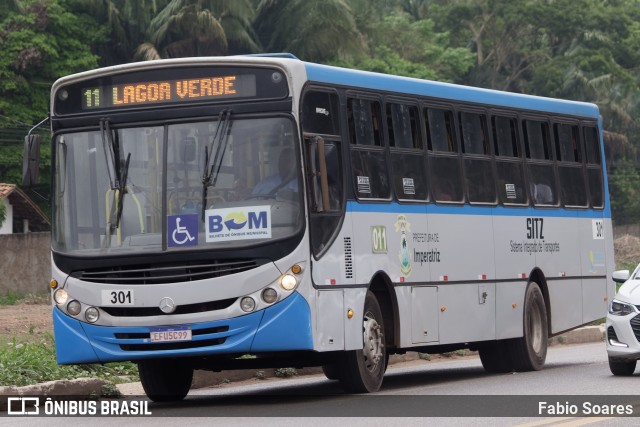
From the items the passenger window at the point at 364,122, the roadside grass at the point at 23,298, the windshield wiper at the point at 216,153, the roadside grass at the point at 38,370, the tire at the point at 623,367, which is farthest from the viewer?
the roadside grass at the point at 23,298

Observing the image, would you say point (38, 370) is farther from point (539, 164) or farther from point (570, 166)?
point (570, 166)

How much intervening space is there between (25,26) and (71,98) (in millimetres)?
41001

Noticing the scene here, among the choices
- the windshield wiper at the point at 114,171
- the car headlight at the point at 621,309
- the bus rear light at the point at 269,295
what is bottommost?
the car headlight at the point at 621,309

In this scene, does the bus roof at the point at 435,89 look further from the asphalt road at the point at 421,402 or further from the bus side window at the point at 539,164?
the asphalt road at the point at 421,402

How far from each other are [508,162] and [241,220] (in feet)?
20.0

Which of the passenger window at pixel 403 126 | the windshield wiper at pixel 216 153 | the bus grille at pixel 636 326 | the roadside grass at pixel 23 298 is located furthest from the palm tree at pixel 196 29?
the windshield wiper at pixel 216 153

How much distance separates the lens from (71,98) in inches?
576

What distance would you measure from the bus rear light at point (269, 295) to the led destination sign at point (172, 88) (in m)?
1.85

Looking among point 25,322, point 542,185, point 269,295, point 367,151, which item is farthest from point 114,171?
point 25,322

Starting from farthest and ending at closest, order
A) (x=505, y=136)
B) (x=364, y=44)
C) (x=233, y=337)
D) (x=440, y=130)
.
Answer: (x=364, y=44) < (x=505, y=136) < (x=440, y=130) < (x=233, y=337)

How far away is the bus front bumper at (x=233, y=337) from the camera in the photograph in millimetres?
13484

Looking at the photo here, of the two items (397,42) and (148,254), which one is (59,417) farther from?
(397,42)

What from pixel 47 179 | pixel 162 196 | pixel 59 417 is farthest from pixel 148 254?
pixel 47 179

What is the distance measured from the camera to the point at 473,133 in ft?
59.3
